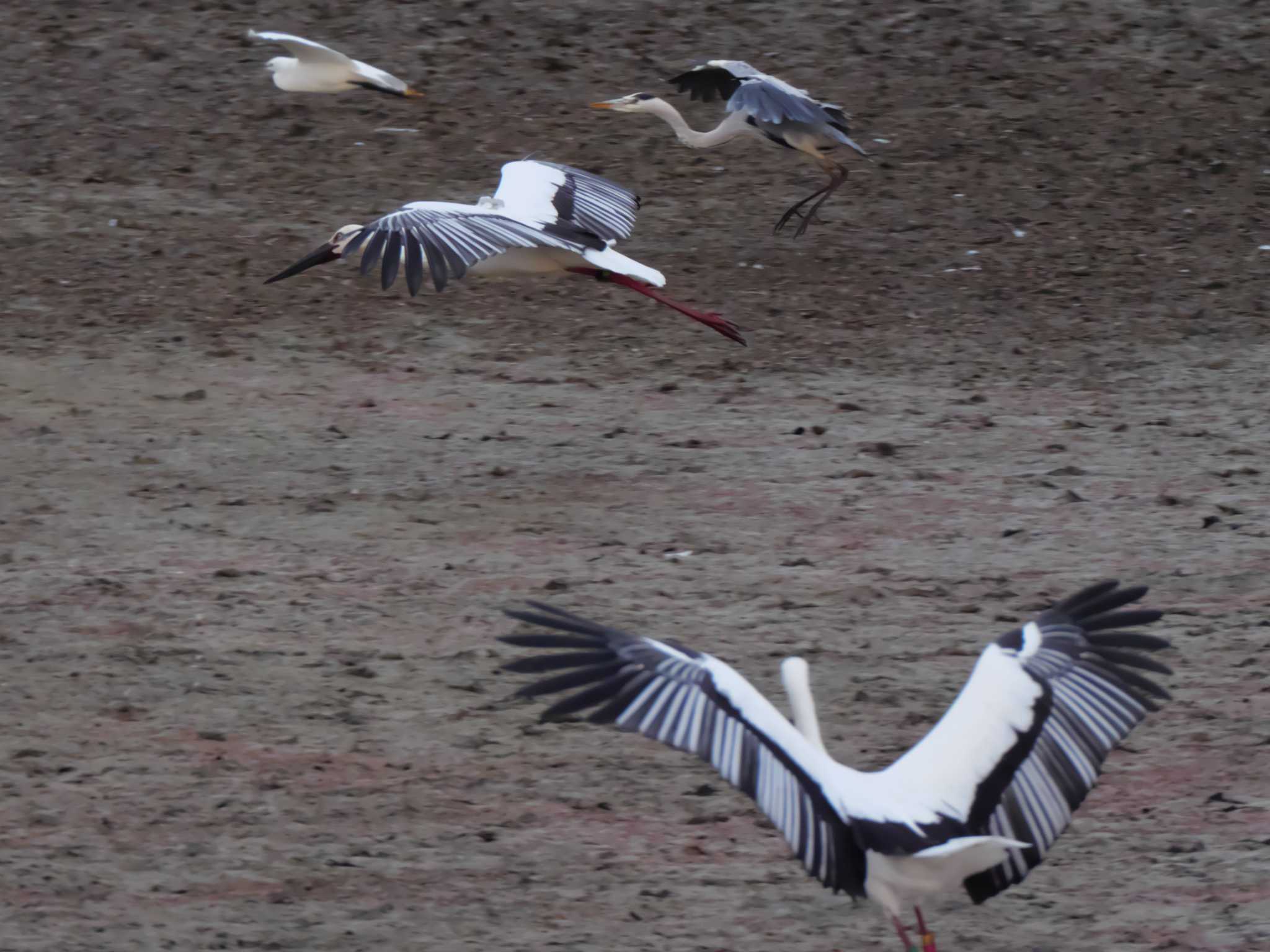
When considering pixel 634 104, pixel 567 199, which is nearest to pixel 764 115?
pixel 634 104

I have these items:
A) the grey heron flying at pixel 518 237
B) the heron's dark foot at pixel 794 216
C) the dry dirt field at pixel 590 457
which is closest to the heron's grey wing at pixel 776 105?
the heron's dark foot at pixel 794 216

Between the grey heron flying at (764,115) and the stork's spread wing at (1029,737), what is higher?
the grey heron flying at (764,115)

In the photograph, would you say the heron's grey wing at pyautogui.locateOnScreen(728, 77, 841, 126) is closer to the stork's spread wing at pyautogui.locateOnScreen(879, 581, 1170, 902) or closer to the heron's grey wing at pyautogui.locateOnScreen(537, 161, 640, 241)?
the heron's grey wing at pyautogui.locateOnScreen(537, 161, 640, 241)

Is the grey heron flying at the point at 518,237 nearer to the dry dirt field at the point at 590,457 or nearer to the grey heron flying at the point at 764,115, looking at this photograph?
the dry dirt field at the point at 590,457

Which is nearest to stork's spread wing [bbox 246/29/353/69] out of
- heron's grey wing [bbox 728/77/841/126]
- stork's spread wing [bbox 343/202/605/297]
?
heron's grey wing [bbox 728/77/841/126]

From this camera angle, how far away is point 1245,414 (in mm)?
8578

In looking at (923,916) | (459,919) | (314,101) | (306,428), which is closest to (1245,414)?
(306,428)

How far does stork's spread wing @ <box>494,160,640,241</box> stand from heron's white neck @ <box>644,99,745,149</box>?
1.50 metres

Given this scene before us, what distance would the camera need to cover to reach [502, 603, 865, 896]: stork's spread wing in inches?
144

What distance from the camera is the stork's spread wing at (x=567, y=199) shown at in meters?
8.12

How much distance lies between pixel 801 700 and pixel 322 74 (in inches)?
291

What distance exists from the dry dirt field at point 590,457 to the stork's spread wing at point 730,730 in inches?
27.1

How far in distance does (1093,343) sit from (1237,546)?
2.65 m

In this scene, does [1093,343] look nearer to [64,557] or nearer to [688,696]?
[64,557]
